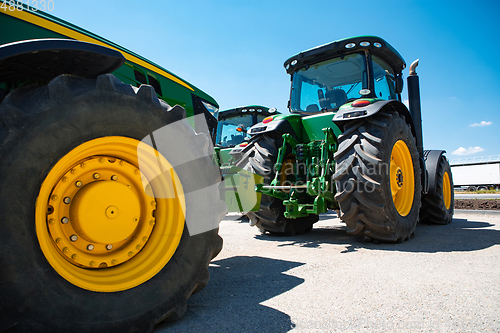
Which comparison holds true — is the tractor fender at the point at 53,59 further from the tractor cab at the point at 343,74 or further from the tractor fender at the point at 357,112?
the tractor cab at the point at 343,74

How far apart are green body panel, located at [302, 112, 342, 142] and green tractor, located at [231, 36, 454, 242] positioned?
14mm

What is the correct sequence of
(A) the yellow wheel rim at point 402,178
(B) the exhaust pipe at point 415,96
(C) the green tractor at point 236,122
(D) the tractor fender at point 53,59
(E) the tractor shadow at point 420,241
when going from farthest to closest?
1. (C) the green tractor at point 236,122
2. (B) the exhaust pipe at point 415,96
3. (A) the yellow wheel rim at point 402,178
4. (E) the tractor shadow at point 420,241
5. (D) the tractor fender at point 53,59

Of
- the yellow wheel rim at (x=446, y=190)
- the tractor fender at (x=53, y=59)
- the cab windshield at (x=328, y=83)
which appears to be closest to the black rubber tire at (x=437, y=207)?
the yellow wheel rim at (x=446, y=190)

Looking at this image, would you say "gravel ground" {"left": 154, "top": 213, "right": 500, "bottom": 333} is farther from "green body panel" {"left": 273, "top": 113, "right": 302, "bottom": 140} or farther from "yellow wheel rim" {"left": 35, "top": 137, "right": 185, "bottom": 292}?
"green body panel" {"left": 273, "top": 113, "right": 302, "bottom": 140}

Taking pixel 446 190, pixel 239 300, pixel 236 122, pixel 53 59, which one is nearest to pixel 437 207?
pixel 446 190

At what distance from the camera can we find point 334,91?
4.75 meters

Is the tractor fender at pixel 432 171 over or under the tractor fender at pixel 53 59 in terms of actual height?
under

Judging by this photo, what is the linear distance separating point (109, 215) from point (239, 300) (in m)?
0.90

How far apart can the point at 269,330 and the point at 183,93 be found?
2.06 m

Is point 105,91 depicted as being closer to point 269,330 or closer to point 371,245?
point 269,330

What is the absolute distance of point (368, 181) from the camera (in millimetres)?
3336

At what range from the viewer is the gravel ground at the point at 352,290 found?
5.19 ft

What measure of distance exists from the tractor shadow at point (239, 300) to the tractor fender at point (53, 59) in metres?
1.33

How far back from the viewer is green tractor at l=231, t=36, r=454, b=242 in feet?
11.4
